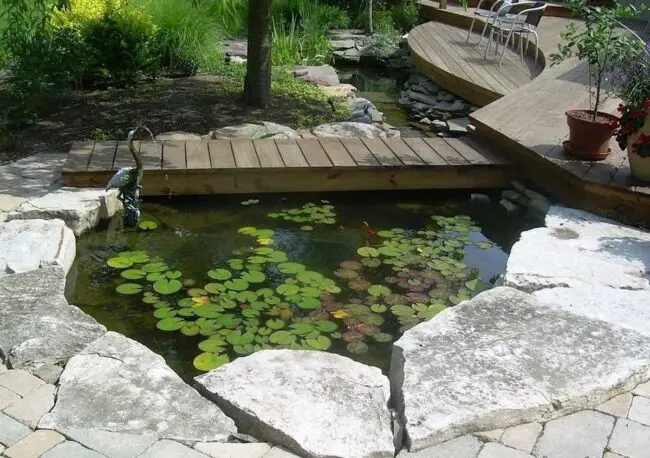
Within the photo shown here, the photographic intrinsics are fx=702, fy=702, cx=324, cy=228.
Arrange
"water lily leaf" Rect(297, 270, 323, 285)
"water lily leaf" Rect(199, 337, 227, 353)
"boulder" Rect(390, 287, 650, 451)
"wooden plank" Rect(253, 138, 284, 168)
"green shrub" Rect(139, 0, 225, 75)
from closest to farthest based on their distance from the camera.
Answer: "boulder" Rect(390, 287, 650, 451), "water lily leaf" Rect(199, 337, 227, 353), "water lily leaf" Rect(297, 270, 323, 285), "wooden plank" Rect(253, 138, 284, 168), "green shrub" Rect(139, 0, 225, 75)

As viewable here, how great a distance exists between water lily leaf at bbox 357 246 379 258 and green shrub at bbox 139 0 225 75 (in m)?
3.78

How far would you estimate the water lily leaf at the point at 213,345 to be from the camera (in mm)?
2924

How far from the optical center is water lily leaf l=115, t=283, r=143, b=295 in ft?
10.9

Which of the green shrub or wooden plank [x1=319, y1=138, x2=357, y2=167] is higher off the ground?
the green shrub

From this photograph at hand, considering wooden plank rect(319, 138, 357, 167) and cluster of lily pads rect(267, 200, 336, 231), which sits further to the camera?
wooden plank rect(319, 138, 357, 167)

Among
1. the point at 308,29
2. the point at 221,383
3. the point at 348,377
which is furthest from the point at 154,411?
the point at 308,29

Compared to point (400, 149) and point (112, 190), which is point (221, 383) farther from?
point (400, 149)

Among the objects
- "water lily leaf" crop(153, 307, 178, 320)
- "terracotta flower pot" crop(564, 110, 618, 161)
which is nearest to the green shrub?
"terracotta flower pot" crop(564, 110, 618, 161)

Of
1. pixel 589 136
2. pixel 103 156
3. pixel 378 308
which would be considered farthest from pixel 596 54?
pixel 103 156

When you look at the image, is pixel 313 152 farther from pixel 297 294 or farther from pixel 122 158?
pixel 297 294

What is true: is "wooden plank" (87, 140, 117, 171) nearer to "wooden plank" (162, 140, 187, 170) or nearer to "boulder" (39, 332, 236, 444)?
"wooden plank" (162, 140, 187, 170)

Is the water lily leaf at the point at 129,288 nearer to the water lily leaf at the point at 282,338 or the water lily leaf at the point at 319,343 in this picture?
the water lily leaf at the point at 282,338

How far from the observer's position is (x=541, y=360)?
2494 millimetres

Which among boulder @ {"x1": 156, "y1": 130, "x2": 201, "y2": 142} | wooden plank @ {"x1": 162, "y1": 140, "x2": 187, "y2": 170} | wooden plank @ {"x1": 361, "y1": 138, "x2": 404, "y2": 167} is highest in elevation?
wooden plank @ {"x1": 361, "y1": 138, "x2": 404, "y2": 167}
